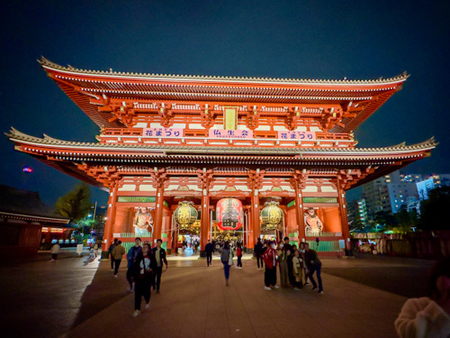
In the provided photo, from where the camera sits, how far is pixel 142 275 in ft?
17.3

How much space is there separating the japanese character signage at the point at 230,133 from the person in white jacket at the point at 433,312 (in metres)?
15.1

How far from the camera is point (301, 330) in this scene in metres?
4.22

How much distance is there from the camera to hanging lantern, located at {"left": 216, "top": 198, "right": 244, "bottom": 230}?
14586 millimetres

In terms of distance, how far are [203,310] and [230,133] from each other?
496 inches

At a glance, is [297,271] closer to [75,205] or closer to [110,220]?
[110,220]

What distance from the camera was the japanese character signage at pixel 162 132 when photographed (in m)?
16.1

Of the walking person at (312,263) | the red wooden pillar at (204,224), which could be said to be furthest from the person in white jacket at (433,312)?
the red wooden pillar at (204,224)

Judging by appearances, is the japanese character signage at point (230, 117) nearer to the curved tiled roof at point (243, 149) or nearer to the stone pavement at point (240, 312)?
the curved tiled roof at point (243, 149)

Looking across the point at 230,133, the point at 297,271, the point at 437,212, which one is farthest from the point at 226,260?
the point at 437,212

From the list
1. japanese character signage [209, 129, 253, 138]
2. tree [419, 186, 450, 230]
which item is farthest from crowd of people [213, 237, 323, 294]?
tree [419, 186, 450, 230]

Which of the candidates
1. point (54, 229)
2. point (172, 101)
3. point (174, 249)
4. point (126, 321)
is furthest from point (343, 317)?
point (54, 229)

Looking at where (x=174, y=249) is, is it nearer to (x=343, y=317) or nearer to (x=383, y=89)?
(x=343, y=317)

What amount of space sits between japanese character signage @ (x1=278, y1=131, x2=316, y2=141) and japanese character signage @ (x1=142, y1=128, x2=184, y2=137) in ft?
24.8

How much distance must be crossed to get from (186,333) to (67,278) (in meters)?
8.35
